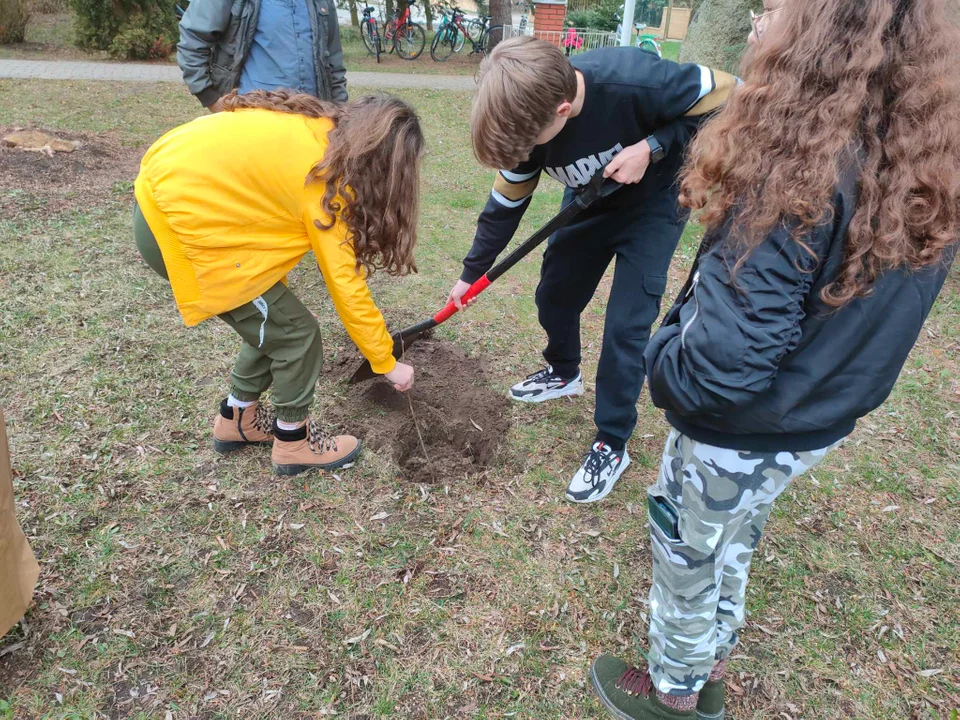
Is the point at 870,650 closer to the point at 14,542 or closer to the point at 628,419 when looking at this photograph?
the point at 628,419

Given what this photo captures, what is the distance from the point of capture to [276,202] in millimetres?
1999

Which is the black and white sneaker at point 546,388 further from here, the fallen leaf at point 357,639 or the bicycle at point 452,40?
the bicycle at point 452,40

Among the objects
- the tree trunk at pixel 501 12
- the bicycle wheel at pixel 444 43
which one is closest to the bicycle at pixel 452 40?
the bicycle wheel at pixel 444 43

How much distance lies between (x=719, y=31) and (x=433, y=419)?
226 inches

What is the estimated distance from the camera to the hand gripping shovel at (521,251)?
2.28 m

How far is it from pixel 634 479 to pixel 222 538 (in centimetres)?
163

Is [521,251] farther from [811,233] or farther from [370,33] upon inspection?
[370,33]

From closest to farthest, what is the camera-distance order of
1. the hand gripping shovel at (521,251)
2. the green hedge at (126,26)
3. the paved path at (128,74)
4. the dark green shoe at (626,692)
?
the dark green shoe at (626,692) < the hand gripping shovel at (521,251) < the paved path at (128,74) < the green hedge at (126,26)

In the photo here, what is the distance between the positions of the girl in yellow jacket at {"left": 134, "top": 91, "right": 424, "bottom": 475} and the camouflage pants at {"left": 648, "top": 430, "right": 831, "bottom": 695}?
109 cm

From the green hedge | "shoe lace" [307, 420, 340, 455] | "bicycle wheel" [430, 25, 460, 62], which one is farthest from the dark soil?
"bicycle wheel" [430, 25, 460, 62]

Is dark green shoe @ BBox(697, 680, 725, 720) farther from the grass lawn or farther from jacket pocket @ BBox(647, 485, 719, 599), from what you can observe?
jacket pocket @ BBox(647, 485, 719, 599)

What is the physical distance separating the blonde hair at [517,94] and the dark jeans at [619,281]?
22.7 inches

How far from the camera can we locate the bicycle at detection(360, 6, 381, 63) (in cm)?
1323

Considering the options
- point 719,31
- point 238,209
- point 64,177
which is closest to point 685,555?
point 238,209
